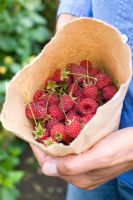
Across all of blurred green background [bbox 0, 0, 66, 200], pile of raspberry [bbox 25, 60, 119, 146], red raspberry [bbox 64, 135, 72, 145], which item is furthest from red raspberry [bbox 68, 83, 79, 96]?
blurred green background [bbox 0, 0, 66, 200]

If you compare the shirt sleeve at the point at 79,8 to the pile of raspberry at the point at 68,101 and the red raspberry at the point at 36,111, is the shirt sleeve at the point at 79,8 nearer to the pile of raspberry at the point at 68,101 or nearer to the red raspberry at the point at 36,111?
the pile of raspberry at the point at 68,101

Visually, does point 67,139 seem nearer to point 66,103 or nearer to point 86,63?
point 66,103

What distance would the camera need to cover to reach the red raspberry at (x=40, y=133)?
86 cm

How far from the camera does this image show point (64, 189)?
2.29 metres

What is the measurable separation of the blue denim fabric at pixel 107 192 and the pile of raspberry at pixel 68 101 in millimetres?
313

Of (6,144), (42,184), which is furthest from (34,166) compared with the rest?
(6,144)

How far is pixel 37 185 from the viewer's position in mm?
2312

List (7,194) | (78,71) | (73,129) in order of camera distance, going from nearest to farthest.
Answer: (73,129) → (78,71) → (7,194)

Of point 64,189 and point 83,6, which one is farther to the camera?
point 64,189

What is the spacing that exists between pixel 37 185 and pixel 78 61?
1.43 meters

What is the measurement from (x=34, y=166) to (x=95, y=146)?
1.59 meters

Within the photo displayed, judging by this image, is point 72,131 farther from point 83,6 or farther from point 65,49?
point 83,6

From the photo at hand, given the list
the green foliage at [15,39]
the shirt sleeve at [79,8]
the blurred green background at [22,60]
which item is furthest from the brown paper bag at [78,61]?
the blurred green background at [22,60]

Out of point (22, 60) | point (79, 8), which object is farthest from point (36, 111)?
point (22, 60)
